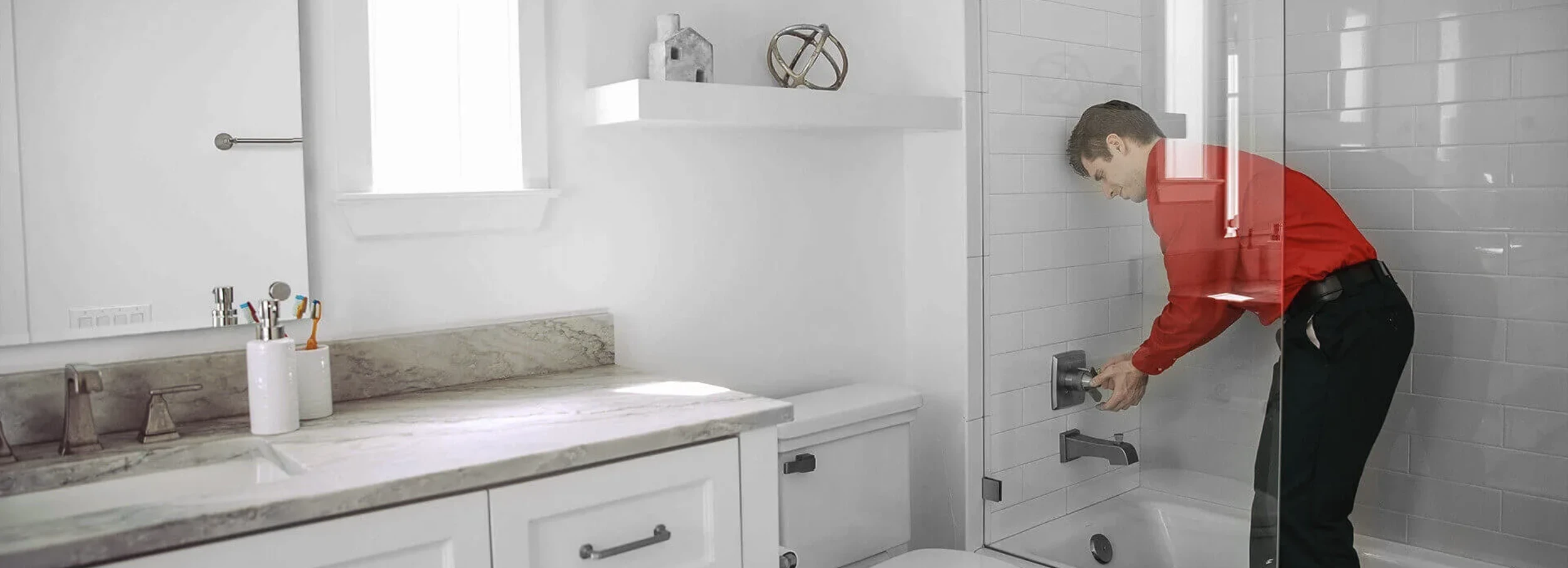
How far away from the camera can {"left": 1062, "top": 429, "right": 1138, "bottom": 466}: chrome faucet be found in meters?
2.45

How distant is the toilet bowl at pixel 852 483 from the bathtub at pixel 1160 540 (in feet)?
0.83

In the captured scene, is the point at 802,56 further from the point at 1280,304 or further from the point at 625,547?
the point at 625,547

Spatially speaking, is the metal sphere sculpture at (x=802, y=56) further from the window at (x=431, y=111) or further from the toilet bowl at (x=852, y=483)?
the toilet bowl at (x=852, y=483)

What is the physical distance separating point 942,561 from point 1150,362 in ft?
2.08

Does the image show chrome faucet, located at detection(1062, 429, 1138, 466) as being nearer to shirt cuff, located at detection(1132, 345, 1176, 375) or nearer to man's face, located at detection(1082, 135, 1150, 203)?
shirt cuff, located at detection(1132, 345, 1176, 375)

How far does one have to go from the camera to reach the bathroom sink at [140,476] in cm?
144

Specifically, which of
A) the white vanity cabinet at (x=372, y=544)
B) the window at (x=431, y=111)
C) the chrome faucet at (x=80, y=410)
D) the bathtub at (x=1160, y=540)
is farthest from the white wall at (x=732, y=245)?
the white vanity cabinet at (x=372, y=544)

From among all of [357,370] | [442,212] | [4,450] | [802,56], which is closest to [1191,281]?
[802,56]

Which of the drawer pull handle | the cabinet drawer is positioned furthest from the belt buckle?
the drawer pull handle

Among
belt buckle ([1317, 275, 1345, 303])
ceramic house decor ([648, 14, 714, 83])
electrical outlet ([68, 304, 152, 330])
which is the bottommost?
belt buckle ([1317, 275, 1345, 303])

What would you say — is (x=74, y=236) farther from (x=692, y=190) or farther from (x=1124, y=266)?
(x=1124, y=266)

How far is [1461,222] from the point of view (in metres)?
2.68

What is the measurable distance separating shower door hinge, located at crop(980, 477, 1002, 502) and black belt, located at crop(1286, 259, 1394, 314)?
0.82 metres

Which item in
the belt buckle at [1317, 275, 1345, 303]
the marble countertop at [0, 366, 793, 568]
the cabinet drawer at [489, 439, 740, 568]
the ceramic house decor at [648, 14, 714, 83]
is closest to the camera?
the marble countertop at [0, 366, 793, 568]
